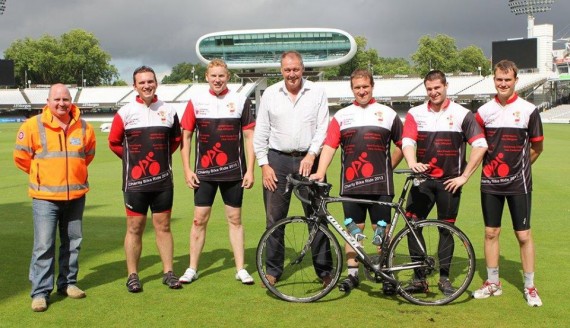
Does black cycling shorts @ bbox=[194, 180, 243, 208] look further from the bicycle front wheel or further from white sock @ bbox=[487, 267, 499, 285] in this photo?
white sock @ bbox=[487, 267, 499, 285]

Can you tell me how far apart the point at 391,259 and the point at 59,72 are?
375 feet

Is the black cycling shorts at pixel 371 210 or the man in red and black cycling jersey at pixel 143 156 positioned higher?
the man in red and black cycling jersey at pixel 143 156

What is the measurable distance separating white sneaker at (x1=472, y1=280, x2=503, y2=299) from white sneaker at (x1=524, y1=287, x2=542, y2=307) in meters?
0.26

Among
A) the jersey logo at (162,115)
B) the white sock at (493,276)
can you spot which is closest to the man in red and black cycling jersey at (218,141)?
the jersey logo at (162,115)

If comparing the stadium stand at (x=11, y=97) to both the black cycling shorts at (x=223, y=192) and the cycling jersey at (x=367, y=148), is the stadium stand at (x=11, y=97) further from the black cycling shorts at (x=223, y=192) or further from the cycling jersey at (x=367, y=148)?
the cycling jersey at (x=367, y=148)

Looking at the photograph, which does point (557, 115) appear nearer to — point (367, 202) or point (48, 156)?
point (367, 202)

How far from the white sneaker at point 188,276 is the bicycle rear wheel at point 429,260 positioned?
1936mm

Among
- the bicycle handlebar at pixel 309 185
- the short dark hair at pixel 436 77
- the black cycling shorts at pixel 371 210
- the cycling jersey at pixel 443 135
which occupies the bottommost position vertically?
the black cycling shorts at pixel 371 210

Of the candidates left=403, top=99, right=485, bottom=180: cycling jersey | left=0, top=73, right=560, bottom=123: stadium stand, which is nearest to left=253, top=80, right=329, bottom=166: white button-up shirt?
left=403, top=99, right=485, bottom=180: cycling jersey

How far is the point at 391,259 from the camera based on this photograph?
17.3 ft

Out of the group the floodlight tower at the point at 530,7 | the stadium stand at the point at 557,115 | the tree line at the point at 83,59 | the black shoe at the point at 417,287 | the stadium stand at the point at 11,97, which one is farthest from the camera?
the tree line at the point at 83,59

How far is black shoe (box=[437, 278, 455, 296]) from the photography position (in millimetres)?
5298

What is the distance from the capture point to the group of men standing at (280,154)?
5.29 meters

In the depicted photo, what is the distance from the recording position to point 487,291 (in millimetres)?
5410
